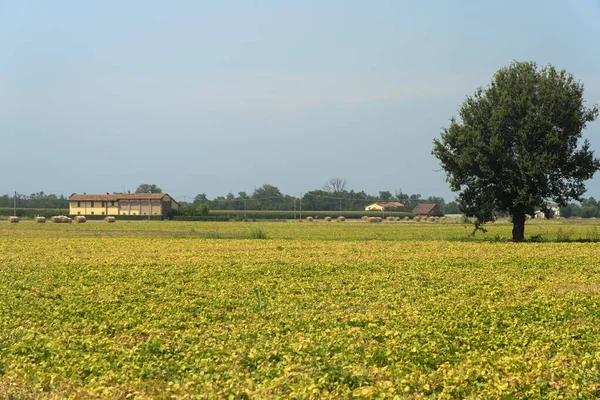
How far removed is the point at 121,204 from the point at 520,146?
109534 mm

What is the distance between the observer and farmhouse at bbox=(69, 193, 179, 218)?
13688 cm

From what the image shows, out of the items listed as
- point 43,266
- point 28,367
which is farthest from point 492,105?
point 28,367

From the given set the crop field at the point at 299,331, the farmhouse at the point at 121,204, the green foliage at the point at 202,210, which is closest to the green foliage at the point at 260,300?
the crop field at the point at 299,331

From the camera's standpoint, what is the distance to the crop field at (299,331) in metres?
9.47

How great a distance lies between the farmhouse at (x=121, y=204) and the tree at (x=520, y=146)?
3888 inches

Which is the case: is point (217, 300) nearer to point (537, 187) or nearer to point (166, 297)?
point (166, 297)

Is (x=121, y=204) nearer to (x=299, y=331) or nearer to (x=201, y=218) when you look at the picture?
(x=201, y=218)

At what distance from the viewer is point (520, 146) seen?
1645 inches

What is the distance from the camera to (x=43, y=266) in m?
25.6

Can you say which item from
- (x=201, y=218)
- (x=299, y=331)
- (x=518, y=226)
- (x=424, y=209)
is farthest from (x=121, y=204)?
(x=299, y=331)

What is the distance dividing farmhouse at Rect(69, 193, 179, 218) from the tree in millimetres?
98746

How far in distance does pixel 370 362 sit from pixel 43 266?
18426mm

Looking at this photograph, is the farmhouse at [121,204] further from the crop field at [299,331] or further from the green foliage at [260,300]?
the green foliage at [260,300]

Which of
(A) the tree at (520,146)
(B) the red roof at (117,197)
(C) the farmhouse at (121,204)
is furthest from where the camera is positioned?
(B) the red roof at (117,197)
